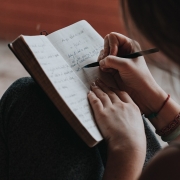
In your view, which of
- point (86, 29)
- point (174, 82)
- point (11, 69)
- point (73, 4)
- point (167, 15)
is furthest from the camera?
point (73, 4)

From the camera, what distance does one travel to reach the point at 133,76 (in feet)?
2.56

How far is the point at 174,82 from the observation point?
0.54 m

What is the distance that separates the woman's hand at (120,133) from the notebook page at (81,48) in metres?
0.06

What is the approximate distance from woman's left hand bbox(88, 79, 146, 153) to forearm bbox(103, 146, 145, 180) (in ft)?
0.04

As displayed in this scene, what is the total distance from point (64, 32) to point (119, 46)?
134mm

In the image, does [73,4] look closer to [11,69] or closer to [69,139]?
[11,69]

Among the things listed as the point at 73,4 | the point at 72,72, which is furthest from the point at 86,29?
the point at 73,4

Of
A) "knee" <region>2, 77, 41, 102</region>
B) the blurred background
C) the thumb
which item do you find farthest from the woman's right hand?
the blurred background

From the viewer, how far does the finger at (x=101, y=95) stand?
714 mm

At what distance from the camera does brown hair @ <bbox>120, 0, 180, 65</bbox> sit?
426 millimetres

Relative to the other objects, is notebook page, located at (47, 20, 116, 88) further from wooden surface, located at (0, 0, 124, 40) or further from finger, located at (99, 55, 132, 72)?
wooden surface, located at (0, 0, 124, 40)

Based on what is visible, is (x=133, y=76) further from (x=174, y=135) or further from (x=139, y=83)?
(x=174, y=135)

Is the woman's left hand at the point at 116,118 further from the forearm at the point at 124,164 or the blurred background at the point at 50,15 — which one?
the blurred background at the point at 50,15

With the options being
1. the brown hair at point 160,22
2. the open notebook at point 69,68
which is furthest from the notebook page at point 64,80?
the brown hair at point 160,22
